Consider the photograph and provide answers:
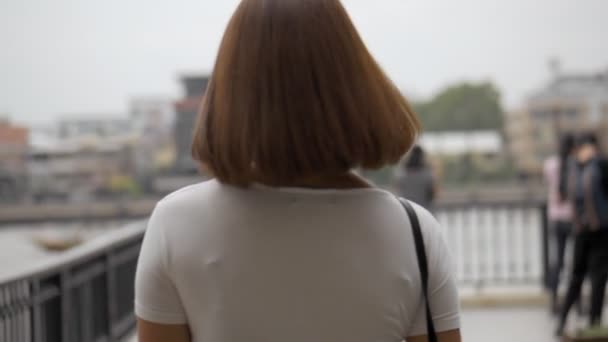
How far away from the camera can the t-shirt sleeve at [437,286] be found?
0.85 metres

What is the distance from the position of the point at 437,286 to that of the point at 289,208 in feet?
0.73

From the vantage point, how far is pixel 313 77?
31.6 inches

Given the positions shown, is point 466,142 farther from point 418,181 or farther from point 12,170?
point 12,170

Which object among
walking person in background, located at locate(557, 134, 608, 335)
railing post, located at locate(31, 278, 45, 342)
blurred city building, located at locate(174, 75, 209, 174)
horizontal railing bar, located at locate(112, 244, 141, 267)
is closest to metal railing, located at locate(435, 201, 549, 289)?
walking person in background, located at locate(557, 134, 608, 335)

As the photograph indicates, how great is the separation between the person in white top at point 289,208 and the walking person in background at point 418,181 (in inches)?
172

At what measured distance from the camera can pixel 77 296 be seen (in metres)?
3.76

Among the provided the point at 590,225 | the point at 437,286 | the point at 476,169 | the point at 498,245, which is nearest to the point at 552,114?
the point at 476,169

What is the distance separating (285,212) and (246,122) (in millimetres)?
126

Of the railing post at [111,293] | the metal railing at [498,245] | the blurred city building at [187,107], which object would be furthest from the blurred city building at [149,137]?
the railing post at [111,293]

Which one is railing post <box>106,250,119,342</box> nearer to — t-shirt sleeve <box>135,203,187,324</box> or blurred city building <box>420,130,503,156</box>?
t-shirt sleeve <box>135,203,187,324</box>

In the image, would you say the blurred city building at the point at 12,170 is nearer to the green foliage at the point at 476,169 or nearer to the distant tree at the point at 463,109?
the distant tree at the point at 463,109

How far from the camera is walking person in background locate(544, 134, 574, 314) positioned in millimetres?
4223

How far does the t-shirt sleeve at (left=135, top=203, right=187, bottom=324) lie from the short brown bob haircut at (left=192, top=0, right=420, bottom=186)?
101 mm

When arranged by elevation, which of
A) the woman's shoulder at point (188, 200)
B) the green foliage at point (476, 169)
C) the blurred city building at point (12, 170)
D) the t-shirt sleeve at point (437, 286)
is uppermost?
the woman's shoulder at point (188, 200)
